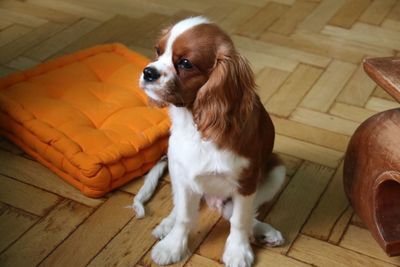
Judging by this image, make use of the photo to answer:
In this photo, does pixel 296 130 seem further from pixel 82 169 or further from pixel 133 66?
pixel 82 169

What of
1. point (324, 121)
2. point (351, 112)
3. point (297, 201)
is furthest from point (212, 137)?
point (351, 112)

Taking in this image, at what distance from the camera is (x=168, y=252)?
1706 mm

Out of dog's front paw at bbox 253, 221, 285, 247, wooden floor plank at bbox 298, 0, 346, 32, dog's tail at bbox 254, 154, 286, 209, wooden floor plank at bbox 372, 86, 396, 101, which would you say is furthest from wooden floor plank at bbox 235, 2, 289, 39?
dog's front paw at bbox 253, 221, 285, 247

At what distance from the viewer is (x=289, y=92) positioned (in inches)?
99.5

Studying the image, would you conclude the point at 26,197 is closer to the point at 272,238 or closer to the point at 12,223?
the point at 12,223

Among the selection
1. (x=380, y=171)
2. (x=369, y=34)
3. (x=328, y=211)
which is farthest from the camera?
(x=369, y=34)

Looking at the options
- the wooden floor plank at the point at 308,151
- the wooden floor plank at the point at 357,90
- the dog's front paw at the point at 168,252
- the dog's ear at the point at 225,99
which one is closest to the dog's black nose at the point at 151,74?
the dog's ear at the point at 225,99

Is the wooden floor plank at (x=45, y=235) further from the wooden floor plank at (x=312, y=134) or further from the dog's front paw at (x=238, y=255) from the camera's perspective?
the wooden floor plank at (x=312, y=134)

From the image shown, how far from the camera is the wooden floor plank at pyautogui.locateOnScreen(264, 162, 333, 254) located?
1.85 meters

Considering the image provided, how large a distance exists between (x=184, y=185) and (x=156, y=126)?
498 millimetres

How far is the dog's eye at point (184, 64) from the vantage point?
4.42 feet

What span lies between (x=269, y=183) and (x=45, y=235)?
2.29 feet

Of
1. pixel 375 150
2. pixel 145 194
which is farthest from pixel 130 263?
pixel 375 150

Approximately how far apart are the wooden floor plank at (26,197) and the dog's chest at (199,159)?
1.86ft
